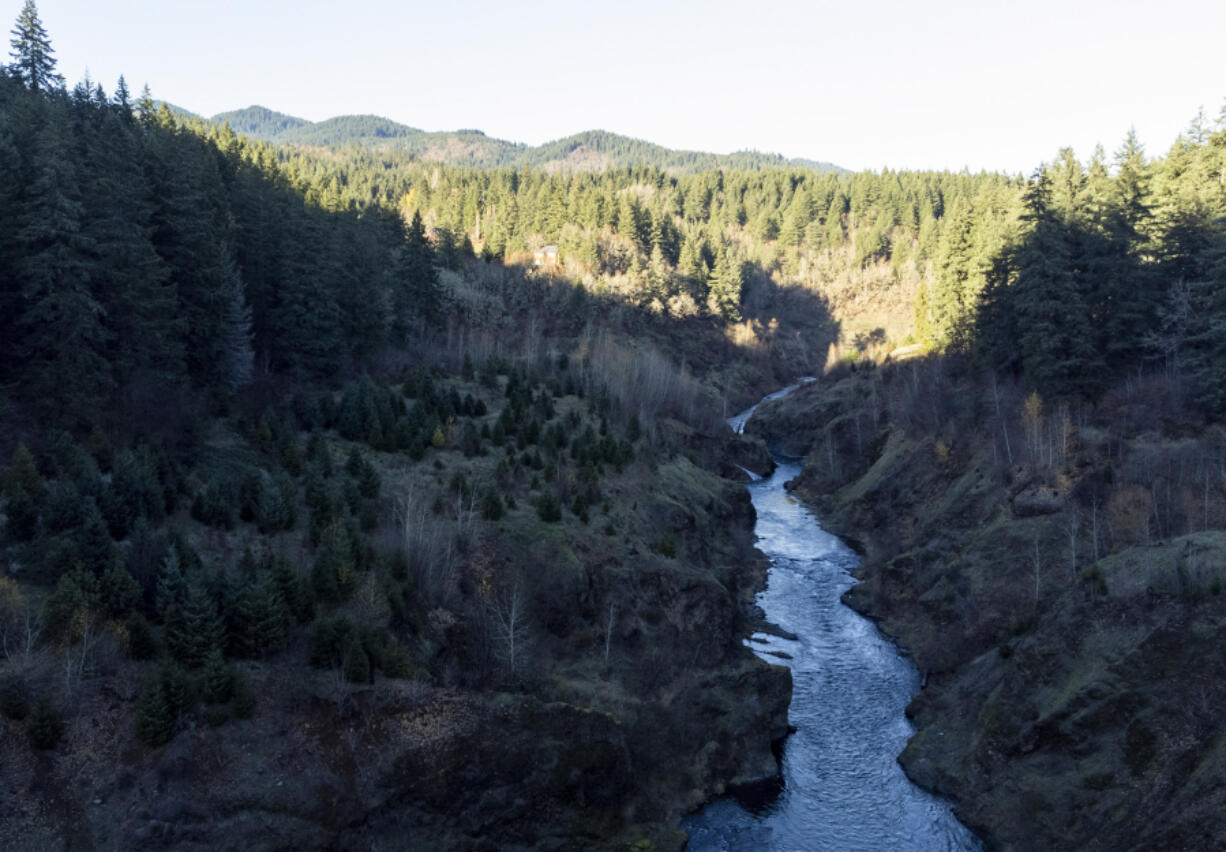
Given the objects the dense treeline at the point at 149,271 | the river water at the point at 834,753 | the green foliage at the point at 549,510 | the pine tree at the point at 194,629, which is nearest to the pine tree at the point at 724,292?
the dense treeline at the point at 149,271

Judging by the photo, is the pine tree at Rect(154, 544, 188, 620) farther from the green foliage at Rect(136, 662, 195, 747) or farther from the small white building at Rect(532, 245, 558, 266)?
the small white building at Rect(532, 245, 558, 266)

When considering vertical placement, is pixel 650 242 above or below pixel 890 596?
above

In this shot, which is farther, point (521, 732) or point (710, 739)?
point (710, 739)

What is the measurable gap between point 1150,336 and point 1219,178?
1688 centimetres

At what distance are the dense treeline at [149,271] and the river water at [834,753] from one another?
33240mm

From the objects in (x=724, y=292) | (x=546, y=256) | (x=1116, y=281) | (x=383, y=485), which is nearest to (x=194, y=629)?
(x=383, y=485)

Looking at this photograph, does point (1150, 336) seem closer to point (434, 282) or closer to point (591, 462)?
point (591, 462)

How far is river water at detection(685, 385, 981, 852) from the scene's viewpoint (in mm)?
31375

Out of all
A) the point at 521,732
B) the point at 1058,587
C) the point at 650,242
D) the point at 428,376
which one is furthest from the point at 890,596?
the point at 650,242

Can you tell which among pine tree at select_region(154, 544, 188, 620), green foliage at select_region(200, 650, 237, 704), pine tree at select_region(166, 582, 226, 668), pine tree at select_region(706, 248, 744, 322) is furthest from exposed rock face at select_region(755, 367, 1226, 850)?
pine tree at select_region(706, 248, 744, 322)

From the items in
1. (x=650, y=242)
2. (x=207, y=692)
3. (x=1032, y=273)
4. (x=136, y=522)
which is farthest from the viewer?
(x=650, y=242)

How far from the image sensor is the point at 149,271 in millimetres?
39562

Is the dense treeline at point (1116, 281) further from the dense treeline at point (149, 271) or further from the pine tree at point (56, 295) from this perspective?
the pine tree at point (56, 295)

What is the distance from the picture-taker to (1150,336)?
168ft
